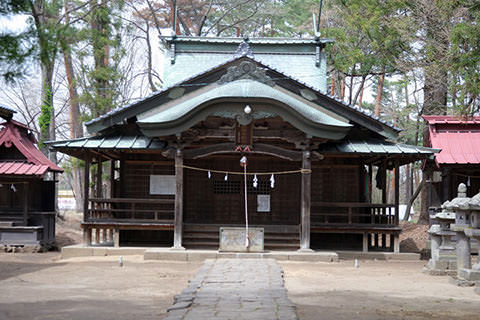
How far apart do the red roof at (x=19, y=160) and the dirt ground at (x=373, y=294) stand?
1003 centimetres

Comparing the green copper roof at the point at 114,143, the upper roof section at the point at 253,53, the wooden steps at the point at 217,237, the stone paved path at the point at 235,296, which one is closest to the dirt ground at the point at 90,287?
the stone paved path at the point at 235,296

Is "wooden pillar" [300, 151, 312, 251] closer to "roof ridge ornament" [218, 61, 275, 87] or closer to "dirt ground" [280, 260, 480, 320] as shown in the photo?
"dirt ground" [280, 260, 480, 320]

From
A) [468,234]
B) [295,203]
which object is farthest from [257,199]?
[468,234]

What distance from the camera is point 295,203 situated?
1977 cm

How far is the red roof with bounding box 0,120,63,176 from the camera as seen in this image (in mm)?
19953

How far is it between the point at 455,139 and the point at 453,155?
1.01 metres

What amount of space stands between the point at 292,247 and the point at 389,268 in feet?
10.8

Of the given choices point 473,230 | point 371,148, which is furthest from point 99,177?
point 473,230

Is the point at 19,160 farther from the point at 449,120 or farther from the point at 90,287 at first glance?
the point at 449,120

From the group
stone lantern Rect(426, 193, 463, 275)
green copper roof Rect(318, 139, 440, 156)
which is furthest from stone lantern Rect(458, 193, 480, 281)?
green copper roof Rect(318, 139, 440, 156)

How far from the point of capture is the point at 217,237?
18078 millimetres

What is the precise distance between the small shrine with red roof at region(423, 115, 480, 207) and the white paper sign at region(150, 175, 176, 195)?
935 centimetres

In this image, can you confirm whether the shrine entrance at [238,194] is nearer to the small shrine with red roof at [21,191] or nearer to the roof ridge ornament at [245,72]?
the roof ridge ornament at [245,72]

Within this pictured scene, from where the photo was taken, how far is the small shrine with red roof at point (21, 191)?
20.2 m
